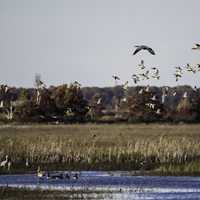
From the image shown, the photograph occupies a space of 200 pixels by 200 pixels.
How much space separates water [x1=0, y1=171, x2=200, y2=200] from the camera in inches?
1053

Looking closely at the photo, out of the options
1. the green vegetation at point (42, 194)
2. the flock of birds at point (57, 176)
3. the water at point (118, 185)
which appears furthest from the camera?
the flock of birds at point (57, 176)

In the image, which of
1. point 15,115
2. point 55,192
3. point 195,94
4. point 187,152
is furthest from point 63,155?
point 195,94

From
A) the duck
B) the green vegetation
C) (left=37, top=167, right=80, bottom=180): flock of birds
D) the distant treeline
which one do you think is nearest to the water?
the green vegetation

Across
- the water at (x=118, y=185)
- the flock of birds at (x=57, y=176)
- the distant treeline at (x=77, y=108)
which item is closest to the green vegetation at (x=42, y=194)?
the water at (x=118, y=185)

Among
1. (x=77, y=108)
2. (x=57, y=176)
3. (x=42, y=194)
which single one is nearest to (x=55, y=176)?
(x=57, y=176)

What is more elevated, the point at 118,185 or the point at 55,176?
the point at 55,176

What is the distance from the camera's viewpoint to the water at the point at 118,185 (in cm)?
2673

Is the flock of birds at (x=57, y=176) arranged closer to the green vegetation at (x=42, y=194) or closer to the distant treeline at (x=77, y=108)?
the green vegetation at (x=42, y=194)

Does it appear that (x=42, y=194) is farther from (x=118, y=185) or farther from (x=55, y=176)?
(x=55, y=176)

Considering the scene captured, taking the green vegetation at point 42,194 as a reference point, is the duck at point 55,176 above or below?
above

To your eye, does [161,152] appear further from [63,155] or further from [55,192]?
[55,192]

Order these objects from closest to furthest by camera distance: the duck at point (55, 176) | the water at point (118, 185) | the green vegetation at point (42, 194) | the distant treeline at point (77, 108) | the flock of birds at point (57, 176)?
the green vegetation at point (42, 194), the water at point (118, 185), the flock of birds at point (57, 176), the duck at point (55, 176), the distant treeline at point (77, 108)

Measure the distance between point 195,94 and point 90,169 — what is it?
7329 centimetres

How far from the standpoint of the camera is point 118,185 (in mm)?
29984
